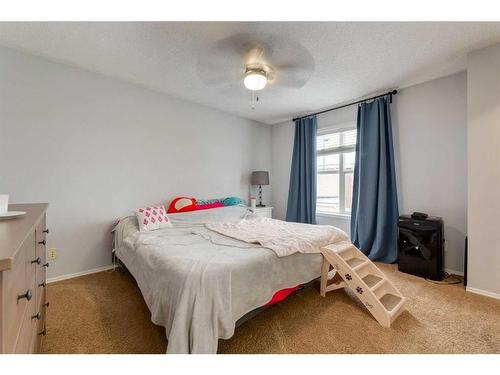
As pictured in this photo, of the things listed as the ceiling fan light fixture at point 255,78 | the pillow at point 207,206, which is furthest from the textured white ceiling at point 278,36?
the pillow at point 207,206

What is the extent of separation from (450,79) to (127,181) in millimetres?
4201

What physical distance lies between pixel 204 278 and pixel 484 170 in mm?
2760

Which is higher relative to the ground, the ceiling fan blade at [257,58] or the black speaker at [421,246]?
the ceiling fan blade at [257,58]

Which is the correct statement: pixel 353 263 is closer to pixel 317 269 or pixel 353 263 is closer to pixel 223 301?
pixel 317 269

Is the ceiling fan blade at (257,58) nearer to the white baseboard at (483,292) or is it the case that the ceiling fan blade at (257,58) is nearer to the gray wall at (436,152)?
the gray wall at (436,152)

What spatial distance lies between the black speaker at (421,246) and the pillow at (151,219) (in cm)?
287

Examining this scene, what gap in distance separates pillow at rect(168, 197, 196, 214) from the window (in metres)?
2.30

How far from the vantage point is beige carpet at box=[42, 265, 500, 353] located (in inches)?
58.2

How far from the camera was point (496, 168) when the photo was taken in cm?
209

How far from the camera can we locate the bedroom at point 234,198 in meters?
1.47

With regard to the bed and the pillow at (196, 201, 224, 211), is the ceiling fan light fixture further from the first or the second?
the pillow at (196, 201, 224, 211)

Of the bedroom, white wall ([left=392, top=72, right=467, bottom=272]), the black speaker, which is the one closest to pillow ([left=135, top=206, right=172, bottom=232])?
the bedroom
